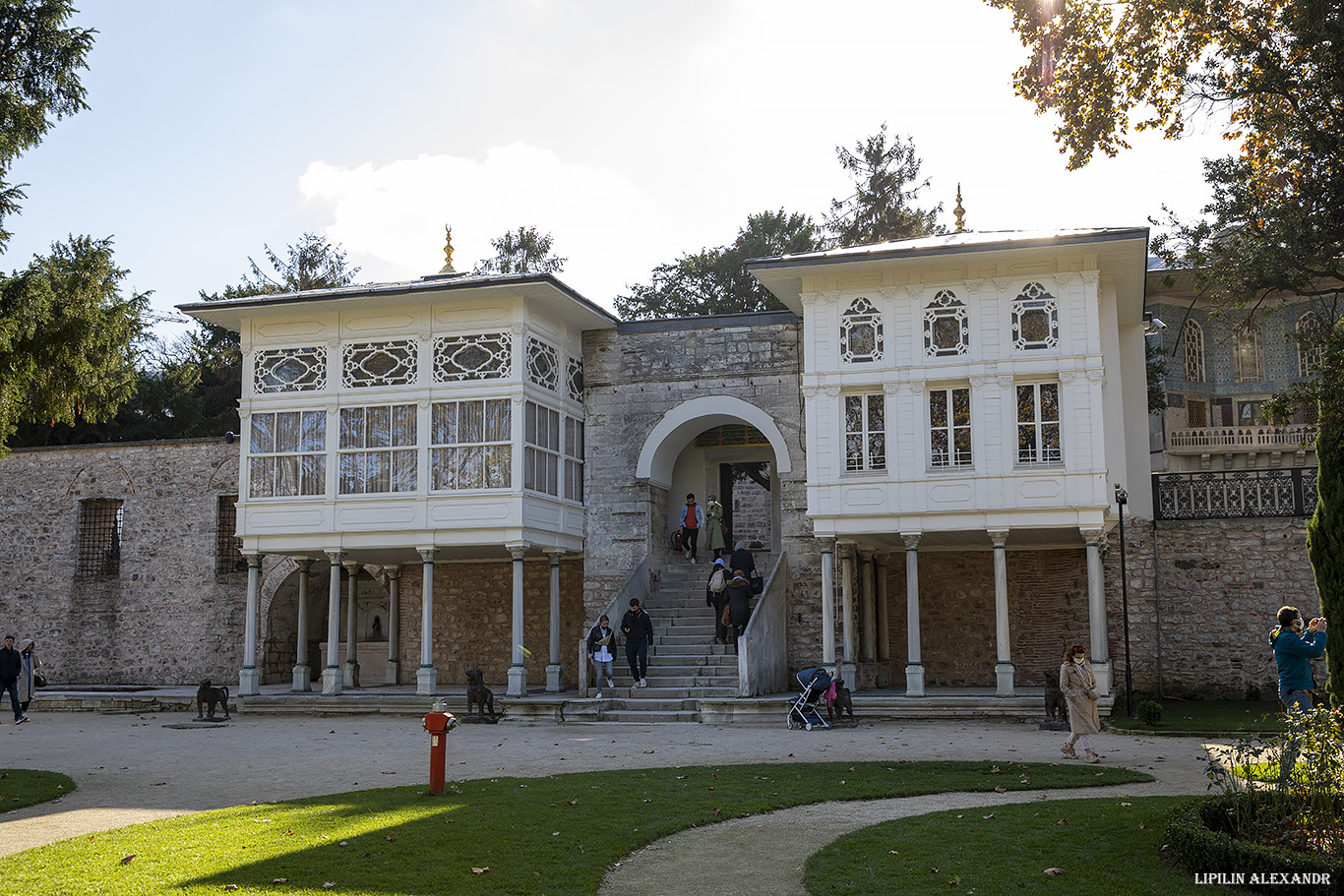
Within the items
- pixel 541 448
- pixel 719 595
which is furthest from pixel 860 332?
pixel 541 448

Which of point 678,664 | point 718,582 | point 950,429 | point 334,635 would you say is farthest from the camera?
point 334,635

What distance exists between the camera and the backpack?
64.2 ft

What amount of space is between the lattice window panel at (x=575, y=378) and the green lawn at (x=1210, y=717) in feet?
35.6

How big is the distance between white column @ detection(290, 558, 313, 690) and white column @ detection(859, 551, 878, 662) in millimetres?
10170

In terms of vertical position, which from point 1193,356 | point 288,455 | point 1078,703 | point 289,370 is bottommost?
point 1078,703

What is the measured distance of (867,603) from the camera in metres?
21.2

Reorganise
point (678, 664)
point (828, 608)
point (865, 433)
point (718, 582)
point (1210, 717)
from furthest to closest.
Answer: point (718, 582) → point (678, 664) → point (865, 433) → point (828, 608) → point (1210, 717)

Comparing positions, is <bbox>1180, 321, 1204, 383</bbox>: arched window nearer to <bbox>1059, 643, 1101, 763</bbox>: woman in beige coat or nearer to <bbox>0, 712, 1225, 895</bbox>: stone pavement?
<bbox>0, 712, 1225, 895</bbox>: stone pavement

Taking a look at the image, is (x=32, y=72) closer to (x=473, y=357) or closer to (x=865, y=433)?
(x=473, y=357)

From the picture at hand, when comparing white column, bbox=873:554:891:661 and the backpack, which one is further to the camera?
white column, bbox=873:554:891:661

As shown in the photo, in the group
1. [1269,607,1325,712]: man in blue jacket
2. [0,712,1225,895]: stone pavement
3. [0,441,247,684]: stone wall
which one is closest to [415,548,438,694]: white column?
[0,712,1225,895]: stone pavement

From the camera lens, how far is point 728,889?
22.4ft

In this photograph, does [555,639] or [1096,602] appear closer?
[1096,602]

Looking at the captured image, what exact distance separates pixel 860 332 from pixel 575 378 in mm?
5834
